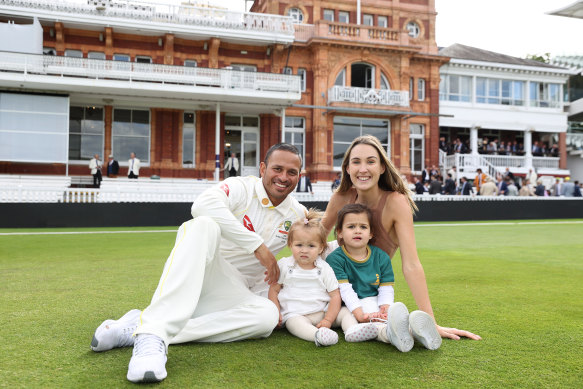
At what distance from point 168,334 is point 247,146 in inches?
948

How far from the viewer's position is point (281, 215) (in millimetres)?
3490

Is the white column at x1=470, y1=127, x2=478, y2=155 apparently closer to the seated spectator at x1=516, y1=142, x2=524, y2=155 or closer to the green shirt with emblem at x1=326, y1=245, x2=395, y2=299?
the seated spectator at x1=516, y1=142, x2=524, y2=155

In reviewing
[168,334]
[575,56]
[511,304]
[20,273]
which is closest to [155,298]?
[168,334]

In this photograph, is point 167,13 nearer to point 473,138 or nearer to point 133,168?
point 133,168

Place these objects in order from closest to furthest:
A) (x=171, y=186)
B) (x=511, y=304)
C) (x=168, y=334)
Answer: (x=168, y=334), (x=511, y=304), (x=171, y=186)

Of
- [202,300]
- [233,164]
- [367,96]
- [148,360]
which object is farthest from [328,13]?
[148,360]

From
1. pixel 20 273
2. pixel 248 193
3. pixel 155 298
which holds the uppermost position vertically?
pixel 248 193

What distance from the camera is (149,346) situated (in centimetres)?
243

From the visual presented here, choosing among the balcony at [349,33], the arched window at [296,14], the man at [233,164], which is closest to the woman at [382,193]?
the man at [233,164]

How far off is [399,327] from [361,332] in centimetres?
31

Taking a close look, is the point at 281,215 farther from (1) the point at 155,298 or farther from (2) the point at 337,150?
(2) the point at 337,150

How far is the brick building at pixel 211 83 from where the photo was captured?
68.7 ft

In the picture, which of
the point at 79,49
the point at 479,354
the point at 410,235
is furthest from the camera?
the point at 79,49

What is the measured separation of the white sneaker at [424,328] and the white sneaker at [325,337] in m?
0.46
